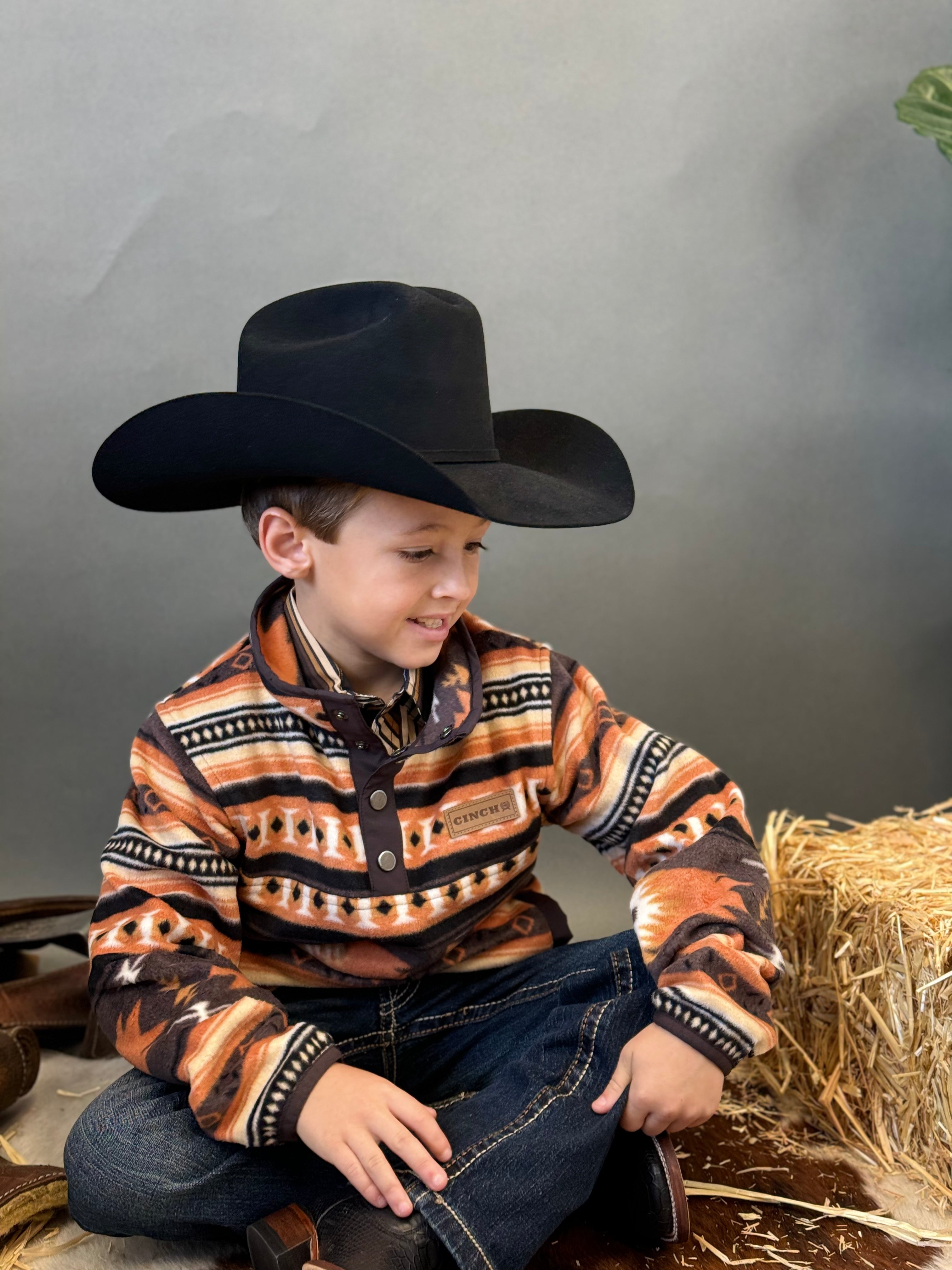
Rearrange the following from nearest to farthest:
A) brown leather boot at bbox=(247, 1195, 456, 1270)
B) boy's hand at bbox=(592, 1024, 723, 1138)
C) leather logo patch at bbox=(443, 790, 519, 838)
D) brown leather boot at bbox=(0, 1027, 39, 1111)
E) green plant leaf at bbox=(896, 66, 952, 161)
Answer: brown leather boot at bbox=(247, 1195, 456, 1270) < boy's hand at bbox=(592, 1024, 723, 1138) < leather logo patch at bbox=(443, 790, 519, 838) < brown leather boot at bbox=(0, 1027, 39, 1111) < green plant leaf at bbox=(896, 66, 952, 161)

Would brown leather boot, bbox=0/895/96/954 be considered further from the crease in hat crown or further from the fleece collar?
the crease in hat crown

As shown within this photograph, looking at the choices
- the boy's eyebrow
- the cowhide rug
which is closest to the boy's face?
the boy's eyebrow

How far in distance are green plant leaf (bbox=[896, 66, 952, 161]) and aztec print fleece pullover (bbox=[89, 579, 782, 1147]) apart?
1238mm

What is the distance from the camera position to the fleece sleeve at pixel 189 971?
1379 millimetres

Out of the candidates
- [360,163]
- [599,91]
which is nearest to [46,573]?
[360,163]

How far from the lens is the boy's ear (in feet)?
5.22

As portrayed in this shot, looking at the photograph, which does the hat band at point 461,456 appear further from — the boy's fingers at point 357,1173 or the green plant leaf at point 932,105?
the green plant leaf at point 932,105

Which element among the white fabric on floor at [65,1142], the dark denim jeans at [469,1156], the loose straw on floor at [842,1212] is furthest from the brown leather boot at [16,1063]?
the loose straw on floor at [842,1212]

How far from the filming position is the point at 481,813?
1683 millimetres

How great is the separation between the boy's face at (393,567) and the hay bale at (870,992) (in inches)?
26.3

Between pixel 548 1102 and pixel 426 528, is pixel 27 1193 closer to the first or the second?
pixel 548 1102

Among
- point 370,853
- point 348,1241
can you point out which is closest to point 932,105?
point 370,853

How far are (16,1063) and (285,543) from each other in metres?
0.86

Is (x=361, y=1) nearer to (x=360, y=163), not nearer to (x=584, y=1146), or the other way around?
(x=360, y=163)
